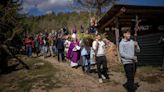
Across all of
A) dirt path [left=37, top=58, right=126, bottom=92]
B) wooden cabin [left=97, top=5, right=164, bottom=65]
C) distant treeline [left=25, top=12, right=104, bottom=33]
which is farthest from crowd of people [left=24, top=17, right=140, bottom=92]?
distant treeline [left=25, top=12, right=104, bottom=33]

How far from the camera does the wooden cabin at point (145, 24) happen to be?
17.1 m

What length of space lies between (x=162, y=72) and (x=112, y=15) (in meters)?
7.19

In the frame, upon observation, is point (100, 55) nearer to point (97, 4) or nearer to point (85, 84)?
point (85, 84)

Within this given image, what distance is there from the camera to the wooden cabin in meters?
17.1

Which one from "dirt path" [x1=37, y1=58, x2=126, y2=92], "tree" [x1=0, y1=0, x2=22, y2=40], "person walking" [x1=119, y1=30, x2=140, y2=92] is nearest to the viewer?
"person walking" [x1=119, y1=30, x2=140, y2=92]

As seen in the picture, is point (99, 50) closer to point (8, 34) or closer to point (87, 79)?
point (87, 79)

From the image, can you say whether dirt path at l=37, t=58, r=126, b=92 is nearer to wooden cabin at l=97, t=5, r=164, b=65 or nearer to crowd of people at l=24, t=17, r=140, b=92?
crowd of people at l=24, t=17, r=140, b=92

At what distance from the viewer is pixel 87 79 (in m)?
14.1

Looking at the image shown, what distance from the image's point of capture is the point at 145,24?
73.9ft

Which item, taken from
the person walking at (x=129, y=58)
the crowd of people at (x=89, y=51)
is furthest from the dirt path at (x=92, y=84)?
the person walking at (x=129, y=58)

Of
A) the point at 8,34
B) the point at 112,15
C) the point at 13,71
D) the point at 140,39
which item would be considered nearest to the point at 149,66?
the point at 140,39

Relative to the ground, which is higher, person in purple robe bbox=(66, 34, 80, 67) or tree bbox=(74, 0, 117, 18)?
tree bbox=(74, 0, 117, 18)

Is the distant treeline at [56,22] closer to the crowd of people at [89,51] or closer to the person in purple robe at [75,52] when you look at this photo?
the crowd of people at [89,51]

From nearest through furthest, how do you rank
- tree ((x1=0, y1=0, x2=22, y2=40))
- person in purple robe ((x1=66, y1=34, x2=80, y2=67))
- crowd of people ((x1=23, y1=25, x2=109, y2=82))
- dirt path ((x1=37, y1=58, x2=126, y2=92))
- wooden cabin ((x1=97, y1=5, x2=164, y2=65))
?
dirt path ((x1=37, y1=58, x2=126, y2=92)) → crowd of people ((x1=23, y1=25, x2=109, y2=82)) → wooden cabin ((x1=97, y1=5, x2=164, y2=65)) → person in purple robe ((x1=66, y1=34, x2=80, y2=67)) → tree ((x1=0, y1=0, x2=22, y2=40))
